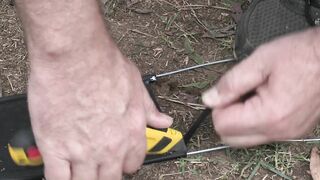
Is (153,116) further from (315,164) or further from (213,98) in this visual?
(315,164)

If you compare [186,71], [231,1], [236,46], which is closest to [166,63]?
[186,71]

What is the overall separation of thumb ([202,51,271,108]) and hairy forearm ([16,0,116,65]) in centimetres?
25

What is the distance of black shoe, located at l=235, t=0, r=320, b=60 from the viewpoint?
5.54ft

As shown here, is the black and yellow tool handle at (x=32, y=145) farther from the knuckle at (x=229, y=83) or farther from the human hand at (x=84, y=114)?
the knuckle at (x=229, y=83)

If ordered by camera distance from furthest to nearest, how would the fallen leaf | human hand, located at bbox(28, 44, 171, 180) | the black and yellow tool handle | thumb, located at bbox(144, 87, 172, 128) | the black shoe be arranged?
the black shoe → the fallen leaf → the black and yellow tool handle → thumb, located at bbox(144, 87, 172, 128) → human hand, located at bbox(28, 44, 171, 180)

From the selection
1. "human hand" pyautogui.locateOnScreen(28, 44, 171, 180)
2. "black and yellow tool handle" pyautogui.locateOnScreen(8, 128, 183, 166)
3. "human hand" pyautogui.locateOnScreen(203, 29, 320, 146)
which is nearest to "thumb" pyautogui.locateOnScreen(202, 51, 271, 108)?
"human hand" pyautogui.locateOnScreen(203, 29, 320, 146)

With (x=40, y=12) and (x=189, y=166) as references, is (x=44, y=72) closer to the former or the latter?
(x=40, y=12)

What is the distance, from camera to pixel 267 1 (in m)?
1.81

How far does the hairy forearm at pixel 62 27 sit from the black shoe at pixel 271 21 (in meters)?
0.68

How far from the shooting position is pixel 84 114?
3.51 ft

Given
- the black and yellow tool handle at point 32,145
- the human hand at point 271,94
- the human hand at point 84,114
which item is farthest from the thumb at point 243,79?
the black and yellow tool handle at point 32,145

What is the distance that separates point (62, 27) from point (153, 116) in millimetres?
267

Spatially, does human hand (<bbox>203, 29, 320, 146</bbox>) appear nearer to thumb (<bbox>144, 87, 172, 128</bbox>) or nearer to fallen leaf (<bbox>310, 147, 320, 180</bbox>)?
thumb (<bbox>144, 87, 172, 128</bbox>)

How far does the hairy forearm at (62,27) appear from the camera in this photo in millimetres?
1077
